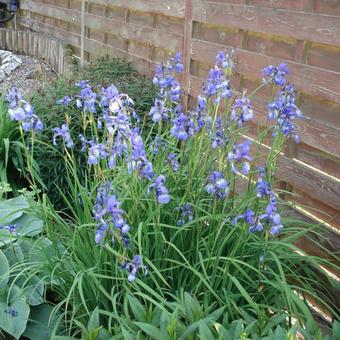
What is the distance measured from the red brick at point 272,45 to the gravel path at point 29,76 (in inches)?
159

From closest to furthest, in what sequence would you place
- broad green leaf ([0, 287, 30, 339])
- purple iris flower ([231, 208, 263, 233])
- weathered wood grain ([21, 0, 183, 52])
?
purple iris flower ([231, 208, 263, 233]) < broad green leaf ([0, 287, 30, 339]) < weathered wood grain ([21, 0, 183, 52])

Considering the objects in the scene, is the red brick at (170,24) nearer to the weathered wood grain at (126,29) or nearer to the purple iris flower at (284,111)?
the weathered wood grain at (126,29)

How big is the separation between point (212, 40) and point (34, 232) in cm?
195

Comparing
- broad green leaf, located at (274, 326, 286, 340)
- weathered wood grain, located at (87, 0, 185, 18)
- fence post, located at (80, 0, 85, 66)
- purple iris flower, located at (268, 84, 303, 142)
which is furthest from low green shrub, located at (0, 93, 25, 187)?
fence post, located at (80, 0, 85, 66)

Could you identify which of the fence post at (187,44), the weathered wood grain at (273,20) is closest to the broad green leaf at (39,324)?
the weathered wood grain at (273,20)

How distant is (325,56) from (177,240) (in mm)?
1208

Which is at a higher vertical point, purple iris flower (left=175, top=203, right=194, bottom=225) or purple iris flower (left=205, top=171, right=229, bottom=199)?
purple iris flower (left=205, top=171, right=229, bottom=199)

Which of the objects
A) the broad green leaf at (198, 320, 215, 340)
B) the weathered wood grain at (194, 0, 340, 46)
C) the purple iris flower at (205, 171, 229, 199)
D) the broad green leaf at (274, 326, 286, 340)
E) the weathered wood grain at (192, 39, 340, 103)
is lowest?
the broad green leaf at (274, 326, 286, 340)

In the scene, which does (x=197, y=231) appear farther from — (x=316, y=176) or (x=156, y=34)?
(x=156, y=34)

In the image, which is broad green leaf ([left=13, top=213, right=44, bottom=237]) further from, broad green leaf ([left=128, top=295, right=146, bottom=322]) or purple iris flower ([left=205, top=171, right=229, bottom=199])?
purple iris flower ([left=205, top=171, right=229, bottom=199])

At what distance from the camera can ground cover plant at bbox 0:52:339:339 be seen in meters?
2.11

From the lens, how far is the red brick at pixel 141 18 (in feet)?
16.7

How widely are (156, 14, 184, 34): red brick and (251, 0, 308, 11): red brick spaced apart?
3.54ft

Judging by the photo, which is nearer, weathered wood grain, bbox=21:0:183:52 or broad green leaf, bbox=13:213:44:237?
broad green leaf, bbox=13:213:44:237
